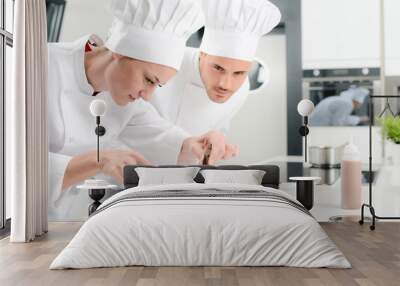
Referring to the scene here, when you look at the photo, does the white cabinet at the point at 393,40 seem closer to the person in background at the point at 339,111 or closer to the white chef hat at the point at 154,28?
the person in background at the point at 339,111

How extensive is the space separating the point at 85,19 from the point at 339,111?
3199 millimetres

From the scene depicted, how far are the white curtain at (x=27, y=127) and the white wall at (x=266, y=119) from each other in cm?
224

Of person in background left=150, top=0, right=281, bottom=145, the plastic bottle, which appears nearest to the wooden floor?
the plastic bottle

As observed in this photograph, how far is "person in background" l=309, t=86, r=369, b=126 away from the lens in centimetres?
710

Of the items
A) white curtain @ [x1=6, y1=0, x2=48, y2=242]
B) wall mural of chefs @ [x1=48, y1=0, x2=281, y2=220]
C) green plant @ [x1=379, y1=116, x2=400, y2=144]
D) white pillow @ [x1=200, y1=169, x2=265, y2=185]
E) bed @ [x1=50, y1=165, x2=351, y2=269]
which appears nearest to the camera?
bed @ [x1=50, y1=165, x2=351, y2=269]

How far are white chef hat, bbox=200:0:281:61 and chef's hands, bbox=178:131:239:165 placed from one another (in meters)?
0.98

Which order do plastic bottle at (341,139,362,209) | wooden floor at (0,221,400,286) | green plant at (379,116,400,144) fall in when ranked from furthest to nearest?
plastic bottle at (341,139,362,209) → green plant at (379,116,400,144) → wooden floor at (0,221,400,286)

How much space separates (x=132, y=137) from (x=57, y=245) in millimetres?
1907

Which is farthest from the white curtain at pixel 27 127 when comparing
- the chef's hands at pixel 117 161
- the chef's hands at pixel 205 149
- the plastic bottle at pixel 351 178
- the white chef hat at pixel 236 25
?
the plastic bottle at pixel 351 178

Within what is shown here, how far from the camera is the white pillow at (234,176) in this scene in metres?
6.45

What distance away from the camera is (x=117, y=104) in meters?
7.09

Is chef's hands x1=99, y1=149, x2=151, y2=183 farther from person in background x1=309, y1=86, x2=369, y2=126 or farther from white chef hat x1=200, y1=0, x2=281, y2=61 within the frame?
person in background x1=309, y1=86, x2=369, y2=126

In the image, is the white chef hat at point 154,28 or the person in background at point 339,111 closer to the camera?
Answer: the white chef hat at point 154,28

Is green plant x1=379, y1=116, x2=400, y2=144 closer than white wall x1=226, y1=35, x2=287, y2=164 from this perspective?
Yes
